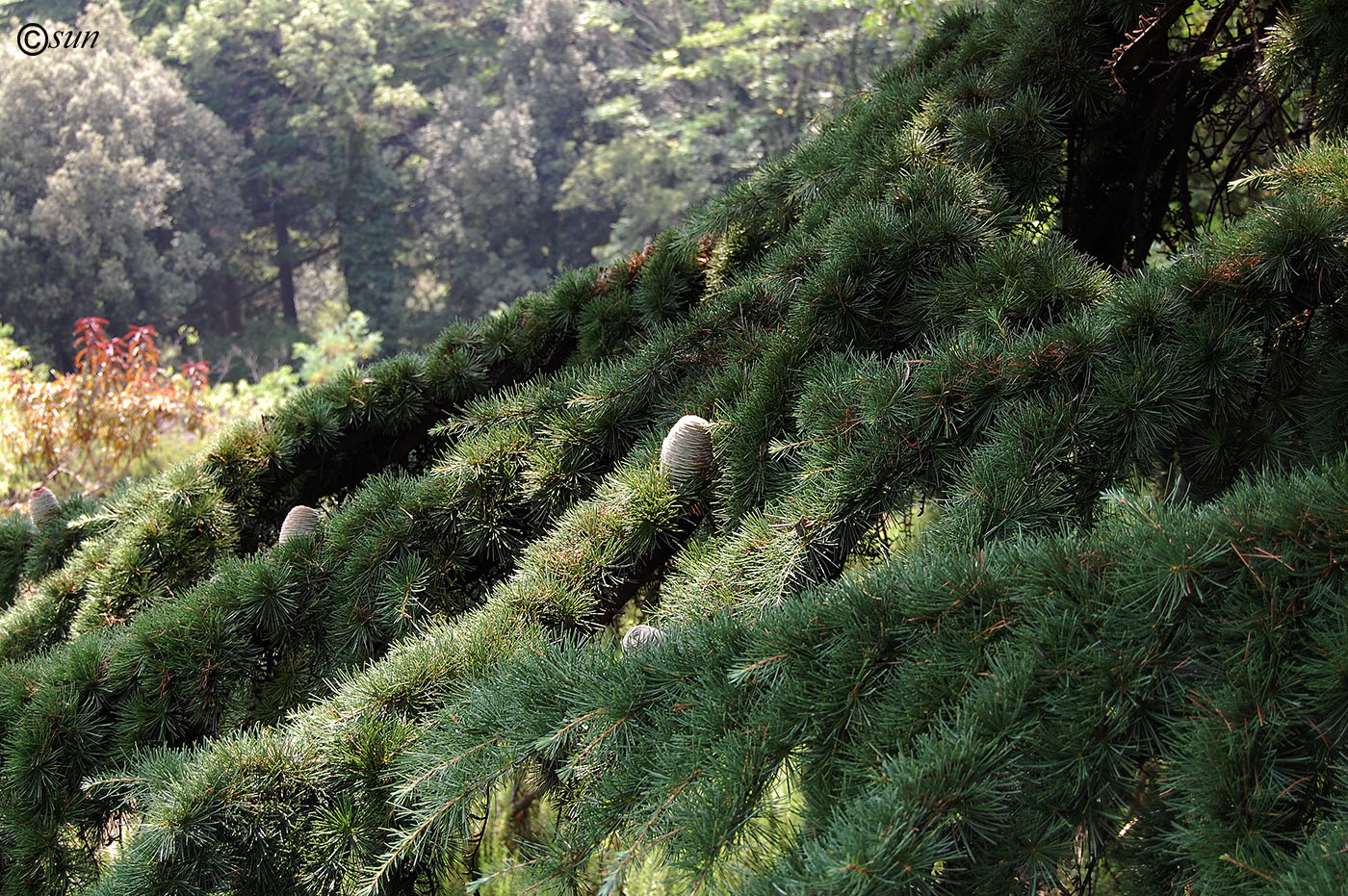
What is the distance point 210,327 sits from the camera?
18.9 meters

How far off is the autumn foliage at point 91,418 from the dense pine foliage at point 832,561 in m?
3.12

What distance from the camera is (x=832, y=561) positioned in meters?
1.15

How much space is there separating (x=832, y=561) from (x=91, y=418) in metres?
4.70

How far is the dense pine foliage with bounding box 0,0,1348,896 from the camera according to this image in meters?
0.72

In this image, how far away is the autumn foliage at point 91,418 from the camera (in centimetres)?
471

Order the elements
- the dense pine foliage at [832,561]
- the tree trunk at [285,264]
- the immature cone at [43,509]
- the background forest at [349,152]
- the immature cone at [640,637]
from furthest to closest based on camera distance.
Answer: the tree trunk at [285,264] → the background forest at [349,152] → the immature cone at [43,509] → the immature cone at [640,637] → the dense pine foliage at [832,561]

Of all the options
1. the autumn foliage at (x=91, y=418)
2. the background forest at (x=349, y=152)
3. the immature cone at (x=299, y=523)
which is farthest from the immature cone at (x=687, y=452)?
the background forest at (x=349, y=152)

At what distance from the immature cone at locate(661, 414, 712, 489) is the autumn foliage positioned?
14.1 feet

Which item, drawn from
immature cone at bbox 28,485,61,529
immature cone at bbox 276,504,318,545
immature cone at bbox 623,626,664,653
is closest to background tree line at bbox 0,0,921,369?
immature cone at bbox 28,485,61,529

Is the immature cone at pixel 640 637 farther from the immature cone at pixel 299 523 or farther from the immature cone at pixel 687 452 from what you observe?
the immature cone at pixel 299 523

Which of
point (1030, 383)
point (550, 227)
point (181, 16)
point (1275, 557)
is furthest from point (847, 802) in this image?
point (181, 16)

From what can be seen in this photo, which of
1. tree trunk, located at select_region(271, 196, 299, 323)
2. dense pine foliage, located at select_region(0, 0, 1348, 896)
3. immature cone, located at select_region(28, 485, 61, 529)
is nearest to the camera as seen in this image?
dense pine foliage, located at select_region(0, 0, 1348, 896)

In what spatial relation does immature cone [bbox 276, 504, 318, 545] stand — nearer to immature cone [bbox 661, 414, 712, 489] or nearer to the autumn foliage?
immature cone [bbox 661, 414, 712, 489]

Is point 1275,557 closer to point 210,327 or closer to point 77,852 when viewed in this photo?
point 77,852
